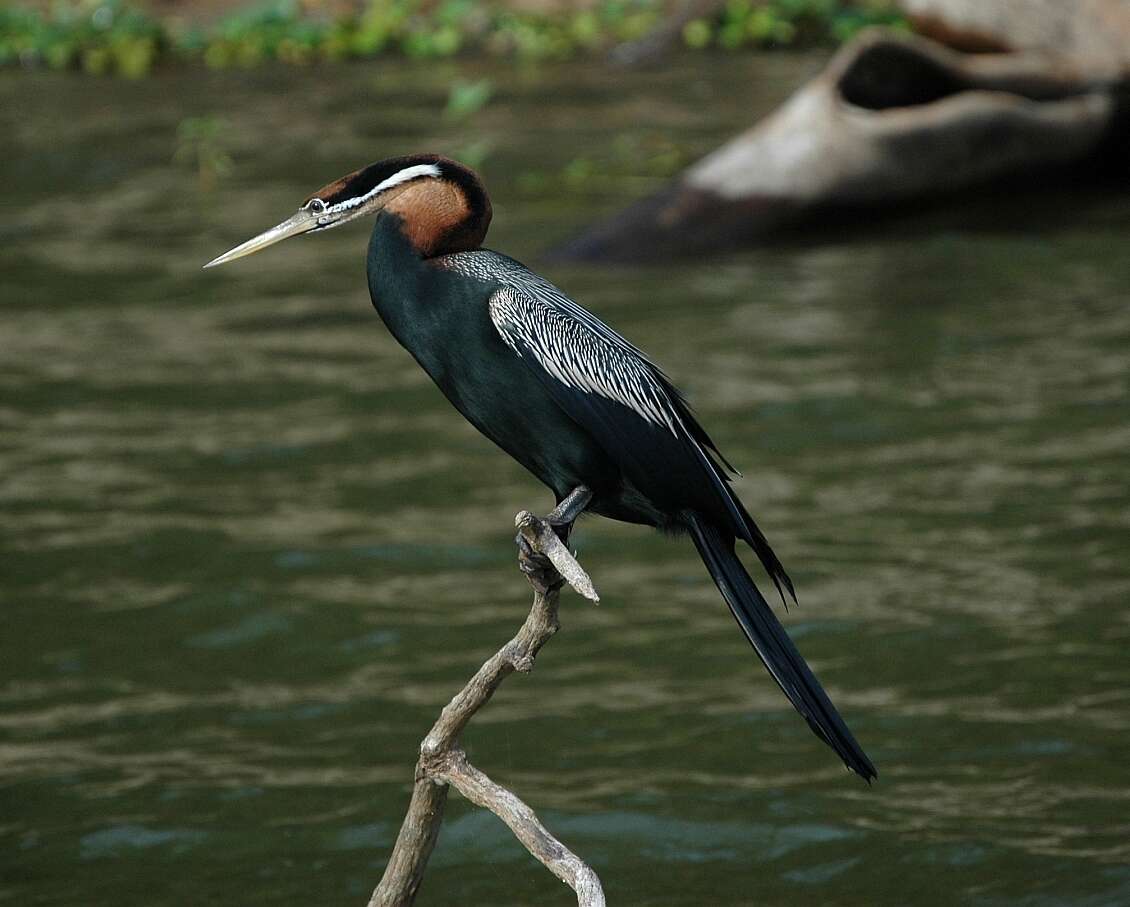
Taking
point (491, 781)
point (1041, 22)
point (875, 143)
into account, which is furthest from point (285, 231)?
point (1041, 22)

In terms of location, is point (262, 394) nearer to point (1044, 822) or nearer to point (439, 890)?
point (439, 890)

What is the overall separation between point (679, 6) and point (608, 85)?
2115mm

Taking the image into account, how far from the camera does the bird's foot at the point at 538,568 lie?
2848 millimetres

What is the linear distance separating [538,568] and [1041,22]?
7435 millimetres

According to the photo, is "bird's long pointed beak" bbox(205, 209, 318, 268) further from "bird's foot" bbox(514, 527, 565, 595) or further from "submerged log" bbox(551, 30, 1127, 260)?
"submerged log" bbox(551, 30, 1127, 260)

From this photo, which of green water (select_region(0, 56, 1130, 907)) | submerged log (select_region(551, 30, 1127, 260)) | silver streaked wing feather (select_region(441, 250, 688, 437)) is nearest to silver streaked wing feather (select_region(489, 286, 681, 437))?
silver streaked wing feather (select_region(441, 250, 688, 437))

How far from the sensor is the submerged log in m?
9.01

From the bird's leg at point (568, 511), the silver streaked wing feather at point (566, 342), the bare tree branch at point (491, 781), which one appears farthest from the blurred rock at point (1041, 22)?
the bare tree branch at point (491, 781)

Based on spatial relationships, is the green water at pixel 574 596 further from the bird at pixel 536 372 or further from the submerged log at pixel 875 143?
the bird at pixel 536 372

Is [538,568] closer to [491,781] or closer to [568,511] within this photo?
[568,511]

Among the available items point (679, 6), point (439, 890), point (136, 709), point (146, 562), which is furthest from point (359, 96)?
point (439, 890)

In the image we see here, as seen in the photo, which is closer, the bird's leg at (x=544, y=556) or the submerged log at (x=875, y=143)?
the bird's leg at (x=544, y=556)

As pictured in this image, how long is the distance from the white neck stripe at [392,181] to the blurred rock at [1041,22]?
722 cm

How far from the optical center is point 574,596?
5.86 m
